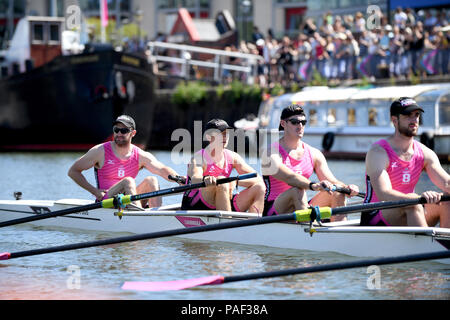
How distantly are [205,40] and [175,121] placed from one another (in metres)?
13.1

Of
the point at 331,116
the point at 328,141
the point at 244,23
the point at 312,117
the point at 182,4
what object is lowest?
the point at 328,141

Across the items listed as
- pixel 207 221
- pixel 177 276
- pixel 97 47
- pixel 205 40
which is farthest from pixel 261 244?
pixel 205 40

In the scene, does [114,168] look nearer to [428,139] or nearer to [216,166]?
[216,166]

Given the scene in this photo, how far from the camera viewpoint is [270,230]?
35.8ft

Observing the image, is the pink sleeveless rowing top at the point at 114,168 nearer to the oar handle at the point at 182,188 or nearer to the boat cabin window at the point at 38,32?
the oar handle at the point at 182,188

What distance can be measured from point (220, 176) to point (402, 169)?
2841 millimetres

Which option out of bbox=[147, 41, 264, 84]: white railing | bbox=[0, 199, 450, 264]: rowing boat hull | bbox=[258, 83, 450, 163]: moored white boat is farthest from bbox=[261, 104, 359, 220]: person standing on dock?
bbox=[147, 41, 264, 84]: white railing

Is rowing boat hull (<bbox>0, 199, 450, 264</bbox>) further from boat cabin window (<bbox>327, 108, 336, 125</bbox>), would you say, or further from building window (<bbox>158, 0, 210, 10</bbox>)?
building window (<bbox>158, 0, 210, 10</bbox>)

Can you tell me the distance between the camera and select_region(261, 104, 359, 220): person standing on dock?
405 inches

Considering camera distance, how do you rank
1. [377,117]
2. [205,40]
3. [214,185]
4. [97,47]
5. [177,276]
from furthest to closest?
[205,40] → [97,47] → [377,117] → [214,185] → [177,276]

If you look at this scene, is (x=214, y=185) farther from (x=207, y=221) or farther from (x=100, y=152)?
(x=100, y=152)

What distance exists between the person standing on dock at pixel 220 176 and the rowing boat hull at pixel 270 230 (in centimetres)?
36

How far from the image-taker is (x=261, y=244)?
11.1 metres

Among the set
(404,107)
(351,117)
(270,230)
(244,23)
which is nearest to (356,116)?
(351,117)
